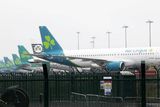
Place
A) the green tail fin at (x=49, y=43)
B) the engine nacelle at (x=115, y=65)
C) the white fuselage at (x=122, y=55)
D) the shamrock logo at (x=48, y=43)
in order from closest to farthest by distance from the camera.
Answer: the engine nacelle at (x=115, y=65), the white fuselage at (x=122, y=55), the green tail fin at (x=49, y=43), the shamrock logo at (x=48, y=43)

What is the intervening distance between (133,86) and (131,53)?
163 ft

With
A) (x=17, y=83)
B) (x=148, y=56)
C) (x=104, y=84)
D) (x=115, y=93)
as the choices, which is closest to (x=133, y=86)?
(x=104, y=84)

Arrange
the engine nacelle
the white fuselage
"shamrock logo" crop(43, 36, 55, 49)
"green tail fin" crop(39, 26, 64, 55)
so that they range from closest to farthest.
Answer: the engine nacelle, the white fuselage, "green tail fin" crop(39, 26, 64, 55), "shamrock logo" crop(43, 36, 55, 49)

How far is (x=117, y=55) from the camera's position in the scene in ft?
209

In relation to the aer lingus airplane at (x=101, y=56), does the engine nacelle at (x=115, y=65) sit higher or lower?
lower

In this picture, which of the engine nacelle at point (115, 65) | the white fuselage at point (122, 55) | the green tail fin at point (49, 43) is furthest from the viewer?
the green tail fin at point (49, 43)

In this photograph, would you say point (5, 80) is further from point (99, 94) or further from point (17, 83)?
point (99, 94)

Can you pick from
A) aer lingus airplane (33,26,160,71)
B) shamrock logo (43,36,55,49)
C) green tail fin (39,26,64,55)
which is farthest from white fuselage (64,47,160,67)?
shamrock logo (43,36,55,49)

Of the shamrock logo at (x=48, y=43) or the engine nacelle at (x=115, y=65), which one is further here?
the shamrock logo at (x=48, y=43)

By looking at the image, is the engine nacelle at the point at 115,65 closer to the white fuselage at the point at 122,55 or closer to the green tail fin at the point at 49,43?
the white fuselage at the point at 122,55

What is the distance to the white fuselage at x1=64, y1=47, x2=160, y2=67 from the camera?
5991cm

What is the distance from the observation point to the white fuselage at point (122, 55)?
59906 millimetres

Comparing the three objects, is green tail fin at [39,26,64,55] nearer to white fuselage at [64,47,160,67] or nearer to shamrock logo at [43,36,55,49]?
shamrock logo at [43,36,55,49]

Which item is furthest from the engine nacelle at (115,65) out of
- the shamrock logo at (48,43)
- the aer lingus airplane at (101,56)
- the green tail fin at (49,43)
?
the shamrock logo at (48,43)
